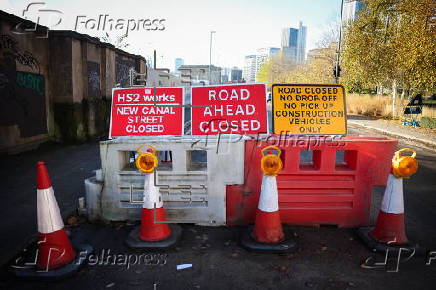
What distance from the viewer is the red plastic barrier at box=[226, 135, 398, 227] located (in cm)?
415

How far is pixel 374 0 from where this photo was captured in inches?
818

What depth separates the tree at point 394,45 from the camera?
1570 centimetres

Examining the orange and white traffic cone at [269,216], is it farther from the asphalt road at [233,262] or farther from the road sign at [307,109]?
the road sign at [307,109]

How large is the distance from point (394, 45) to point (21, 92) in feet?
65.4

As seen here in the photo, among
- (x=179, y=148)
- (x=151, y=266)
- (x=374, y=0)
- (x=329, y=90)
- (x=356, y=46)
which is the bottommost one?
(x=151, y=266)

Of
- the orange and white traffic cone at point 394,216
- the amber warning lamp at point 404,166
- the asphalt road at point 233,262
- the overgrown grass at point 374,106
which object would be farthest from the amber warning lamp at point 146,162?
the overgrown grass at point 374,106

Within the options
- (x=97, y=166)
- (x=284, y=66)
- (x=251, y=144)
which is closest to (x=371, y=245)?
(x=251, y=144)

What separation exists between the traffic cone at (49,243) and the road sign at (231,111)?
198 cm

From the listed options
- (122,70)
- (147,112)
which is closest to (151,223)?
(147,112)

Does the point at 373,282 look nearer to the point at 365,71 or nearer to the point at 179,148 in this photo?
the point at 179,148

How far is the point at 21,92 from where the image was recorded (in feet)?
28.9

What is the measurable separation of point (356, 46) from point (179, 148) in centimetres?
2210
